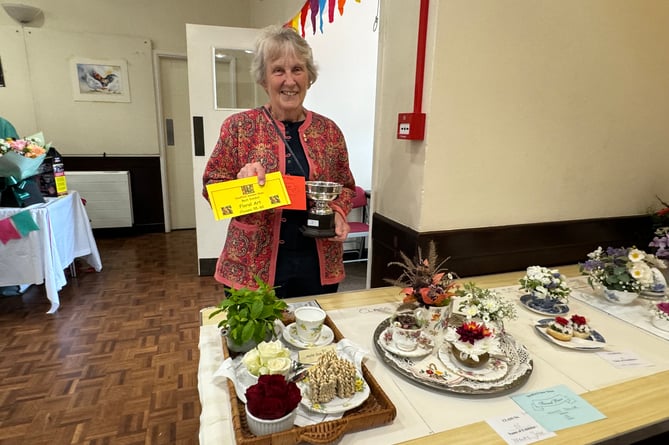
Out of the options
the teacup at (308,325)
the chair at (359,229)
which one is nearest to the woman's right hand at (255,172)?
the teacup at (308,325)

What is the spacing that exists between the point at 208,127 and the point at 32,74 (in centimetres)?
255

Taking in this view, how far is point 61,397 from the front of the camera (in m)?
1.87

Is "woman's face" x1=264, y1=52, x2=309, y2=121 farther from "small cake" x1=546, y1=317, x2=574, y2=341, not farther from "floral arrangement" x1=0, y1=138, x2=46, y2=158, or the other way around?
"floral arrangement" x1=0, y1=138, x2=46, y2=158

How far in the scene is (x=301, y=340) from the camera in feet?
3.14

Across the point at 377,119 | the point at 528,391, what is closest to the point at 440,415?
the point at 528,391

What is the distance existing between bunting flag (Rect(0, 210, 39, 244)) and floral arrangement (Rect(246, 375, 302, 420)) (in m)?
2.50

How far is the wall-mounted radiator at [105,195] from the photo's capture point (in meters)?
4.48

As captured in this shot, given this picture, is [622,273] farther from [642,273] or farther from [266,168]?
[266,168]

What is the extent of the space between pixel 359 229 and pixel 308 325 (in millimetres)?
2411

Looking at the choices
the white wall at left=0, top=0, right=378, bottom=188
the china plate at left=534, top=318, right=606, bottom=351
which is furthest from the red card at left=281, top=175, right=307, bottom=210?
the white wall at left=0, top=0, right=378, bottom=188

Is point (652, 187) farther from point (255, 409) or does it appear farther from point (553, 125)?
point (255, 409)

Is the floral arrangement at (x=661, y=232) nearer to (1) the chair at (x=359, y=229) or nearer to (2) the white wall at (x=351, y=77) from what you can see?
(1) the chair at (x=359, y=229)

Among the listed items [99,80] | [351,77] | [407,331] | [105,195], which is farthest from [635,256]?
[99,80]

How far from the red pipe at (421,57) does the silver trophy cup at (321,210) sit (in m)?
0.49
